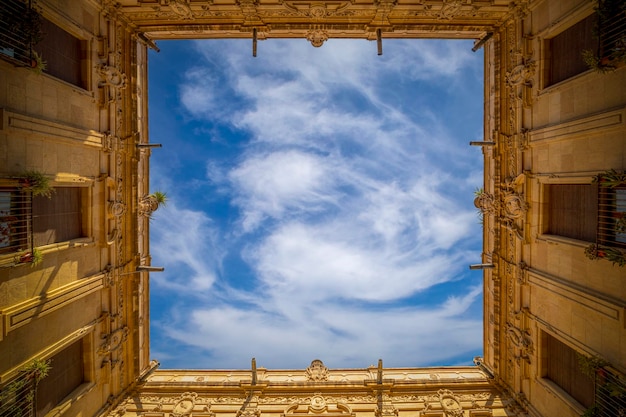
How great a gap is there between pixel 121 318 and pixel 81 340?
1665 mm

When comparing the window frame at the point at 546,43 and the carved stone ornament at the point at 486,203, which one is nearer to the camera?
the window frame at the point at 546,43

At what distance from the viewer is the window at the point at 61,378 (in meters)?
10.3

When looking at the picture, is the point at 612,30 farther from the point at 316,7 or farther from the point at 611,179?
the point at 316,7

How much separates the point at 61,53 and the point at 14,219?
5696mm

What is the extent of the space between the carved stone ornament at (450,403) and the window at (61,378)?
43.7 feet

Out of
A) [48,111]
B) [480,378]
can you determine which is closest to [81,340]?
[48,111]

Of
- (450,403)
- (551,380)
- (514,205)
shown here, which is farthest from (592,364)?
(450,403)

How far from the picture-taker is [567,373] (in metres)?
11.1

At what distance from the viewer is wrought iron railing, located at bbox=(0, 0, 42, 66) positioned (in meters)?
8.26

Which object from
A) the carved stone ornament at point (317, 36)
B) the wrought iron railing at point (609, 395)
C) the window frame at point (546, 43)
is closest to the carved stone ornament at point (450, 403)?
the wrought iron railing at point (609, 395)

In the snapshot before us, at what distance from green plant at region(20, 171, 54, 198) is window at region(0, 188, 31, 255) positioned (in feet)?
0.74

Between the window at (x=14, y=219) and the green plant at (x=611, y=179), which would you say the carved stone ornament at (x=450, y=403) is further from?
the window at (x=14, y=219)

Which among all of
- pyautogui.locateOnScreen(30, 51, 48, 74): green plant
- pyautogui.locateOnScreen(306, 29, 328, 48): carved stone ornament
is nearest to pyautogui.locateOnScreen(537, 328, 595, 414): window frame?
pyautogui.locateOnScreen(306, 29, 328, 48): carved stone ornament

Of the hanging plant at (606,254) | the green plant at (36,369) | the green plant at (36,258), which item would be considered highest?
the hanging plant at (606,254)
